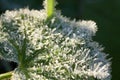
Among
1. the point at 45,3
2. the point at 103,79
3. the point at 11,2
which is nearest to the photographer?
the point at 103,79

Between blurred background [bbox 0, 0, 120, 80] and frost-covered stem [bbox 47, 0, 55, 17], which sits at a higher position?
blurred background [bbox 0, 0, 120, 80]

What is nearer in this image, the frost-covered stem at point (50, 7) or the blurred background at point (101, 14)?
the frost-covered stem at point (50, 7)

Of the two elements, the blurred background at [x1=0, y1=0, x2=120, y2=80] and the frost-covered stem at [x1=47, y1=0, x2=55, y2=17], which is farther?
the blurred background at [x1=0, y1=0, x2=120, y2=80]

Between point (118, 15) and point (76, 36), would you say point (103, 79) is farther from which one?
point (118, 15)

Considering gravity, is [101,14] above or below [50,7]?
above

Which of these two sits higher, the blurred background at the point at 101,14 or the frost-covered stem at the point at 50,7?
the blurred background at the point at 101,14

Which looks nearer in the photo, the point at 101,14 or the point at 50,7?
the point at 50,7

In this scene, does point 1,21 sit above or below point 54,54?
above

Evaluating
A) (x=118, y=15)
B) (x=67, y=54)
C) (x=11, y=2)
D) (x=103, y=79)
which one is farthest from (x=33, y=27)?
(x=118, y=15)
